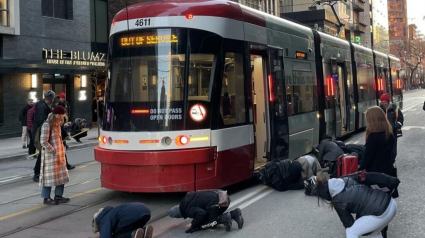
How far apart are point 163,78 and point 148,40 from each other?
70cm

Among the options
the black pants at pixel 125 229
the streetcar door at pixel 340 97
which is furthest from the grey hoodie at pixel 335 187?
the streetcar door at pixel 340 97

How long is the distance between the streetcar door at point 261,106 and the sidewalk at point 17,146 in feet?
29.5

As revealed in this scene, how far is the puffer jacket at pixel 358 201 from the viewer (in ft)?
15.2

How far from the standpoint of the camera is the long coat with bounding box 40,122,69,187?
7.67 meters

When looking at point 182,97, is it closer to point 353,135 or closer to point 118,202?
point 118,202

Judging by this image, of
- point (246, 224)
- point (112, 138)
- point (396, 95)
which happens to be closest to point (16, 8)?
point (112, 138)

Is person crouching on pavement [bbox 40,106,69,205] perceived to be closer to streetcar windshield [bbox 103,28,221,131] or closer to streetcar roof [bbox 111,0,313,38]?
streetcar windshield [bbox 103,28,221,131]

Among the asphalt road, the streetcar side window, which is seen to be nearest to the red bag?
the asphalt road

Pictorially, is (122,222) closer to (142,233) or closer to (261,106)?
(142,233)

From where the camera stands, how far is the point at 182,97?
7.33 m

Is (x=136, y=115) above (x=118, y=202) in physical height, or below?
above

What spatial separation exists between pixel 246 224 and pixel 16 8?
17.9 metres

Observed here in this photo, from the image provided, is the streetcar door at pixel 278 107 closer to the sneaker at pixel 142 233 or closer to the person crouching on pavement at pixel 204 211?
the person crouching on pavement at pixel 204 211

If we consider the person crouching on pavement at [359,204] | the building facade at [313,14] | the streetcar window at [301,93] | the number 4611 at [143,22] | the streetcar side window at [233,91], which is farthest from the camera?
the building facade at [313,14]
